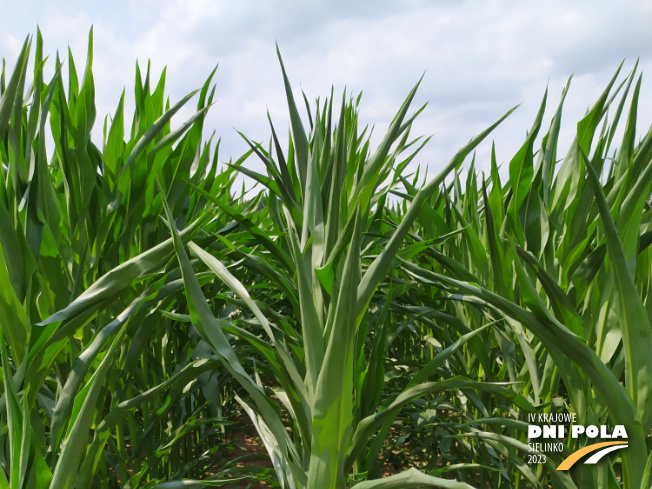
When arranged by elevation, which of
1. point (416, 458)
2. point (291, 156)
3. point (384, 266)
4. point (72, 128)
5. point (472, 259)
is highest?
point (291, 156)

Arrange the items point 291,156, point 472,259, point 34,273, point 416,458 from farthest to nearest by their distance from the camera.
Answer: point 416,458 < point 291,156 < point 472,259 < point 34,273

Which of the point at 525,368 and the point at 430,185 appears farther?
the point at 525,368

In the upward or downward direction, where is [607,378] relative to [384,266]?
downward

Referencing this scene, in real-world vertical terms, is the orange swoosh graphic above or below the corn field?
below

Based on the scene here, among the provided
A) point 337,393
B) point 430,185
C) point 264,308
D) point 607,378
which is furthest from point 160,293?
point 607,378

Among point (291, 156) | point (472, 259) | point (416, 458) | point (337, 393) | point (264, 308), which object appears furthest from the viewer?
point (416, 458)

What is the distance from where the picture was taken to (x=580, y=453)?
75cm

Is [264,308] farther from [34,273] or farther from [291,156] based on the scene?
[291,156]

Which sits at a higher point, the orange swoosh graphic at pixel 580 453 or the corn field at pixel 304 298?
the corn field at pixel 304 298

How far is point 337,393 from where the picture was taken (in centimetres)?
60

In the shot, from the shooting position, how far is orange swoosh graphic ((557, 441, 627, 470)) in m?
0.71

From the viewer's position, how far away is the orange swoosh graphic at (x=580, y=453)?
709 mm

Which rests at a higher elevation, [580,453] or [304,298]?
[304,298]

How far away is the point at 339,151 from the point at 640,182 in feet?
1.40
